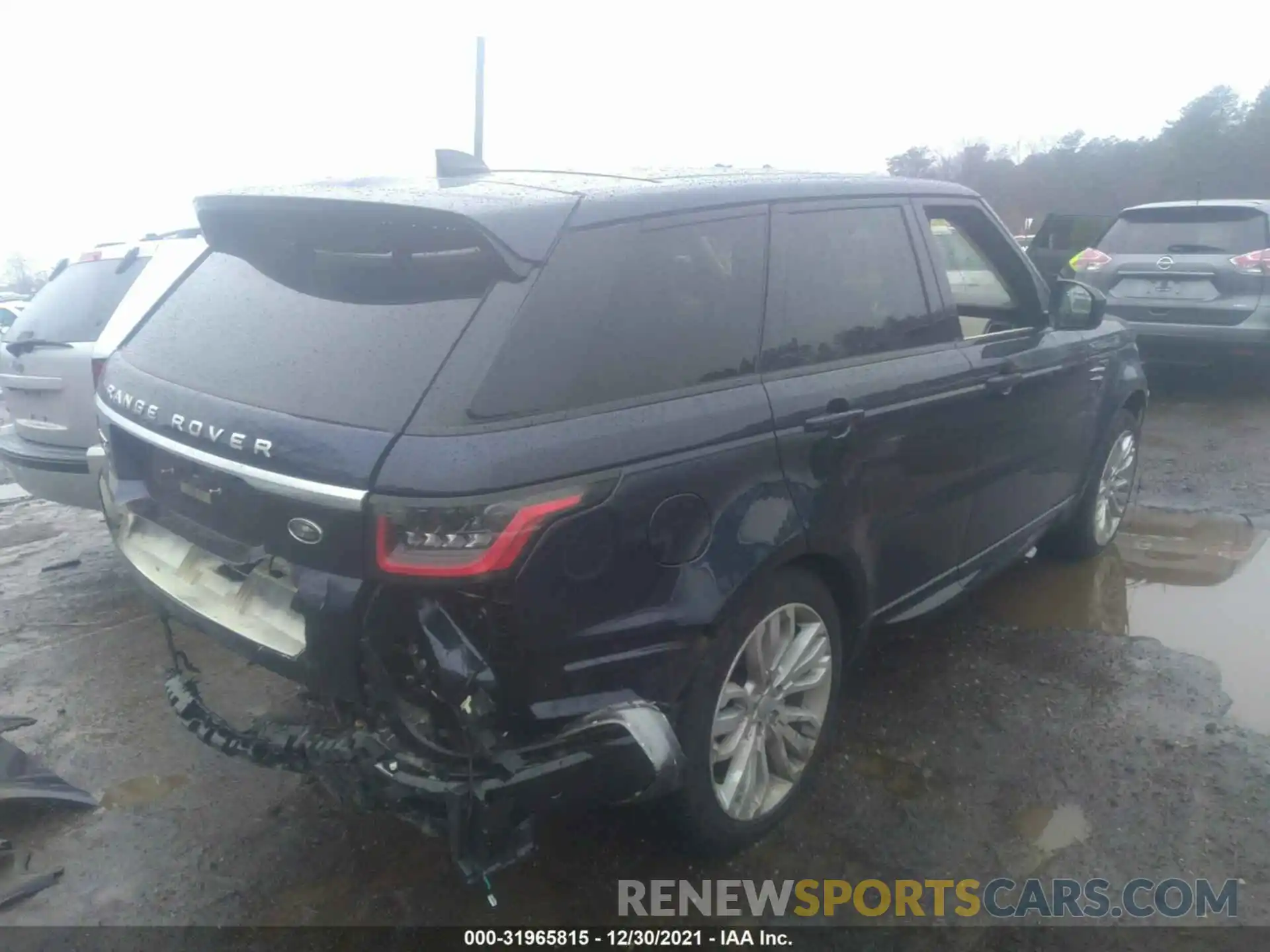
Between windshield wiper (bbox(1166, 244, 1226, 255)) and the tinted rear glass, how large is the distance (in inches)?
321

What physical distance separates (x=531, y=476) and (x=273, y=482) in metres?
0.62

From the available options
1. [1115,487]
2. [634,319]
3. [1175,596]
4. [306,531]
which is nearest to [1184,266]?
[1115,487]

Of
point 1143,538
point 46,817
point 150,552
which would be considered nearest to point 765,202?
point 150,552

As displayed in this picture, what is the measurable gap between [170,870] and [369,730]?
106 cm

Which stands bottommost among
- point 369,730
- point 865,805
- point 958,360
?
point 865,805

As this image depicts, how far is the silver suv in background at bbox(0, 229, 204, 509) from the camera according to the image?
4535 millimetres

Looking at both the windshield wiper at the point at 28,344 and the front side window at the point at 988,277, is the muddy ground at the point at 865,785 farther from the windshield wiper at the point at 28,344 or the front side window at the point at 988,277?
the front side window at the point at 988,277

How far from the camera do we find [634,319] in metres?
2.38

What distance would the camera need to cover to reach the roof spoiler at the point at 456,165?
297 cm

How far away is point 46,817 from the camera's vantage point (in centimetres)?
299

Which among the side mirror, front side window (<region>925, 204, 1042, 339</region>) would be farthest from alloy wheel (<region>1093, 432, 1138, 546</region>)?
front side window (<region>925, 204, 1042, 339</region>)

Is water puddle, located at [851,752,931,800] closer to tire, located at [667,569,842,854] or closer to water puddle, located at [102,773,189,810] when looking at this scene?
tire, located at [667,569,842,854]

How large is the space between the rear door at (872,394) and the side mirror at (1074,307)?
0.94 metres

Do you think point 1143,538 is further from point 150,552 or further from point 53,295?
point 53,295
